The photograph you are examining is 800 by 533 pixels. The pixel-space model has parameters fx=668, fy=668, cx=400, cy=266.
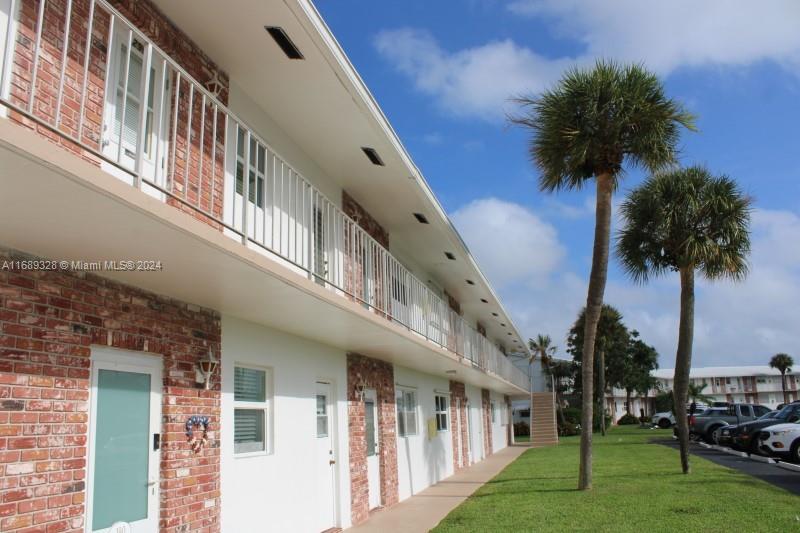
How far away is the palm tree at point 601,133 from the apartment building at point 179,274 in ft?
9.77

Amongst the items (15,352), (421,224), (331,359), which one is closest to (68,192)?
(15,352)

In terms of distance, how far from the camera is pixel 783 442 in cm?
1827

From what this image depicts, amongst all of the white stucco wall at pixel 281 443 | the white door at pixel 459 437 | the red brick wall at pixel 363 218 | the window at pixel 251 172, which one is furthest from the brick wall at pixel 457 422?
the window at pixel 251 172

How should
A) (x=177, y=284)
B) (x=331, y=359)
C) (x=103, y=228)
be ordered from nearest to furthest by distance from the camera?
1. (x=103, y=228)
2. (x=177, y=284)
3. (x=331, y=359)

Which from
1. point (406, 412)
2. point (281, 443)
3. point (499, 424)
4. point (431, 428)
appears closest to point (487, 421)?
point (499, 424)

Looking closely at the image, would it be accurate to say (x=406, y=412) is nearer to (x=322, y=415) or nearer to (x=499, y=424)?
(x=322, y=415)

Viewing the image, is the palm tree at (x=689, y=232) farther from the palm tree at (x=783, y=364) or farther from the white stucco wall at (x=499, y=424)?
the palm tree at (x=783, y=364)

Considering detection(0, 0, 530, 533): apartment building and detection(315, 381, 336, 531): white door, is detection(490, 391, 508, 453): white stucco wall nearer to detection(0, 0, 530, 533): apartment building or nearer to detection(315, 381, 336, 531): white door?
detection(0, 0, 530, 533): apartment building

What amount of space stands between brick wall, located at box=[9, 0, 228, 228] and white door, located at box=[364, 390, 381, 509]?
21.2 feet

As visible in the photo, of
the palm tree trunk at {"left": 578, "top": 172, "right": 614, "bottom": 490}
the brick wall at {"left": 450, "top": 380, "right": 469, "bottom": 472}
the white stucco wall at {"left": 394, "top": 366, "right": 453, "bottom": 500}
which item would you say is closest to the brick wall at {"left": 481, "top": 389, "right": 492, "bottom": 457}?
the brick wall at {"left": 450, "top": 380, "right": 469, "bottom": 472}

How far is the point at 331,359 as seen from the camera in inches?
429

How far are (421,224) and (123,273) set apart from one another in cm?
882

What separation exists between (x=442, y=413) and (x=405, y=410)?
173 inches

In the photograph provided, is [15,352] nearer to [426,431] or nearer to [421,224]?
[421,224]
